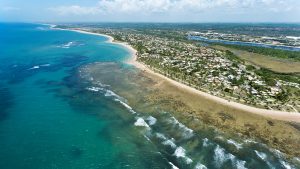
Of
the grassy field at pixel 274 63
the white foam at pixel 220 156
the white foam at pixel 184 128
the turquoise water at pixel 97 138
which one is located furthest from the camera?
the grassy field at pixel 274 63

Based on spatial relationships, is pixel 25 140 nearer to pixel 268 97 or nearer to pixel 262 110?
pixel 262 110

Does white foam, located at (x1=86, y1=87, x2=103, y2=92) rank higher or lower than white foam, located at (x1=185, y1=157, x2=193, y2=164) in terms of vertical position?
lower

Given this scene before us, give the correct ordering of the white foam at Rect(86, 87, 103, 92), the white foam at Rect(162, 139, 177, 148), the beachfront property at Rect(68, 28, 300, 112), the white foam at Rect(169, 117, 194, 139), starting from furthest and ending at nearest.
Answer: the white foam at Rect(86, 87, 103, 92) → the beachfront property at Rect(68, 28, 300, 112) → the white foam at Rect(169, 117, 194, 139) → the white foam at Rect(162, 139, 177, 148)

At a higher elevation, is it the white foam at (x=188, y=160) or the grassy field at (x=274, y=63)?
the white foam at (x=188, y=160)

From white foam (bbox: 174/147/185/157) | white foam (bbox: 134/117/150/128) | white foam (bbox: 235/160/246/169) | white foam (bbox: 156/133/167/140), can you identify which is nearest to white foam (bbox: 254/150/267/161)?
white foam (bbox: 235/160/246/169)

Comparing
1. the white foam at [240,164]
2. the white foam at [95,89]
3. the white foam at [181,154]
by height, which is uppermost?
the white foam at [181,154]

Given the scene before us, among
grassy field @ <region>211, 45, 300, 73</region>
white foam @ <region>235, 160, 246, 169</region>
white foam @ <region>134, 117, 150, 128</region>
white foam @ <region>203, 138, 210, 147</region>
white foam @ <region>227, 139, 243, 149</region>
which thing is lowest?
grassy field @ <region>211, 45, 300, 73</region>

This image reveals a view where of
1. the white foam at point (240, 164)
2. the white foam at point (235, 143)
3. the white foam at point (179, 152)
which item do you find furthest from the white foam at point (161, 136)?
the white foam at point (240, 164)

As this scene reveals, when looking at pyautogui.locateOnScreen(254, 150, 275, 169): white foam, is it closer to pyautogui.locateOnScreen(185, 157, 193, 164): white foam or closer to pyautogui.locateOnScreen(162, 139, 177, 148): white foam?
pyautogui.locateOnScreen(185, 157, 193, 164): white foam

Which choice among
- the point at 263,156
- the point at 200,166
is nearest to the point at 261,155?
the point at 263,156

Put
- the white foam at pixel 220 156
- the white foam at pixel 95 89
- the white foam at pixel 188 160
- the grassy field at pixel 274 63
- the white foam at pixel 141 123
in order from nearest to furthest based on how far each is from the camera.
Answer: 1. the white foam at pixel 188 160
2. the white foam at pixel 220 156
3. the white foam at pixel 141 123
4. the white foam at pixel 95 89
5. the grassy field at pixel 274 63

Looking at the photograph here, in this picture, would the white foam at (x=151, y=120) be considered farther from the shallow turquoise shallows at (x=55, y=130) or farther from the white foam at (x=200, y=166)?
the white foam at (x=200, y=166)
